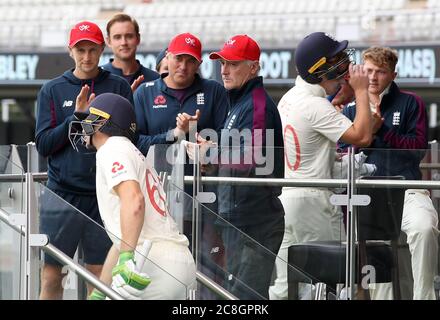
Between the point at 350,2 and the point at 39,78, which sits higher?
the point at 350,2

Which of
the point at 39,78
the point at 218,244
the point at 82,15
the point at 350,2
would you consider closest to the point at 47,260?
the point at 218,244

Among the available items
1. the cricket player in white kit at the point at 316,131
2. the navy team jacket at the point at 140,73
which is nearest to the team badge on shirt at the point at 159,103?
the cricket player in white kit at the point at 316,131

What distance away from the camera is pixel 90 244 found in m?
4.85

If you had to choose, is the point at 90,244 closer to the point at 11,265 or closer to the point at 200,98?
the point at 11,265

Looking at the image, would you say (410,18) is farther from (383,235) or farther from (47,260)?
(47,260)

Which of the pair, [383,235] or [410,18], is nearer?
[383,235]

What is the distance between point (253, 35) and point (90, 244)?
13.0 meters

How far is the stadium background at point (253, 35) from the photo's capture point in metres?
15.9

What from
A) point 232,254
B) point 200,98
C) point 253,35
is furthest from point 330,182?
point 253,35

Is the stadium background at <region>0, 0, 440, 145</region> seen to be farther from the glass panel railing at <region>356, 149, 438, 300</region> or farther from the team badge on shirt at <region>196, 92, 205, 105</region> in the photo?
the glass panel railing at <region>356, 149, 438, 300</region>

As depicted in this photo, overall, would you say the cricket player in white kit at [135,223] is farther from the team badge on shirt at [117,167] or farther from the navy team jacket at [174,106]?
the navy team jacket at [174,106]

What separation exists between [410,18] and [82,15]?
639 centimetres

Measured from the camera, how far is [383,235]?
19.0 ft

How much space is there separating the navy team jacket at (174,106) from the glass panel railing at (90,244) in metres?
1.42
